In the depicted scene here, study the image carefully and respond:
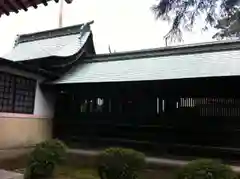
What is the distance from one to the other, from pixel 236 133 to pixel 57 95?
8.35 meters

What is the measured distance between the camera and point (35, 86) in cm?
1616

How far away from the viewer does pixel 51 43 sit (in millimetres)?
20906

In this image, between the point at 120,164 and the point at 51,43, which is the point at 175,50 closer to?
the point at 51,43

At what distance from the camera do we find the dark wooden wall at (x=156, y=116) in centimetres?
1301

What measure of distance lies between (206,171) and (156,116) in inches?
287

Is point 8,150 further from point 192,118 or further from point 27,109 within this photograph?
point 192,118

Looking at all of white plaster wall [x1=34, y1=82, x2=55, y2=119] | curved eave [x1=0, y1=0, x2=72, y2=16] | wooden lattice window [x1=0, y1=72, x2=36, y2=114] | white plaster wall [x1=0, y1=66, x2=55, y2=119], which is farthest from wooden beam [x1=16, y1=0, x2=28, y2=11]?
white plaster wall [x1=34, y1=82, x2=55, y2=119]

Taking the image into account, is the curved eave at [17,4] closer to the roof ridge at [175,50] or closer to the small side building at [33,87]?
the small side building at [33,87]

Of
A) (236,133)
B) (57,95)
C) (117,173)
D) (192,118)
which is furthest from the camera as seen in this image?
(57,95)

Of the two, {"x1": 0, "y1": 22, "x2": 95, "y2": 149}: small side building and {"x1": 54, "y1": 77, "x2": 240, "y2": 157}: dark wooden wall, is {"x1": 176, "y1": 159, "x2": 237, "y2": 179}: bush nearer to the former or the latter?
{"x1": 54, "y1": 77, "x2": 240, "y2": 157}: dark wooden wall

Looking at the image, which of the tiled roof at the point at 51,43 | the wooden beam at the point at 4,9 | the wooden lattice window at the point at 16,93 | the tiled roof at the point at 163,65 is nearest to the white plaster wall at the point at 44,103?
the wooden lattice window at the point at 16,93

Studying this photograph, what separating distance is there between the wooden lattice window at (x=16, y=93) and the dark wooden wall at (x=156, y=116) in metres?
1.63

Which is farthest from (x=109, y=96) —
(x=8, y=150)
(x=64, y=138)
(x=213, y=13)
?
(x=213, y=13)

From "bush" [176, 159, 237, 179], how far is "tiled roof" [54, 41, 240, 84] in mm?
5356
